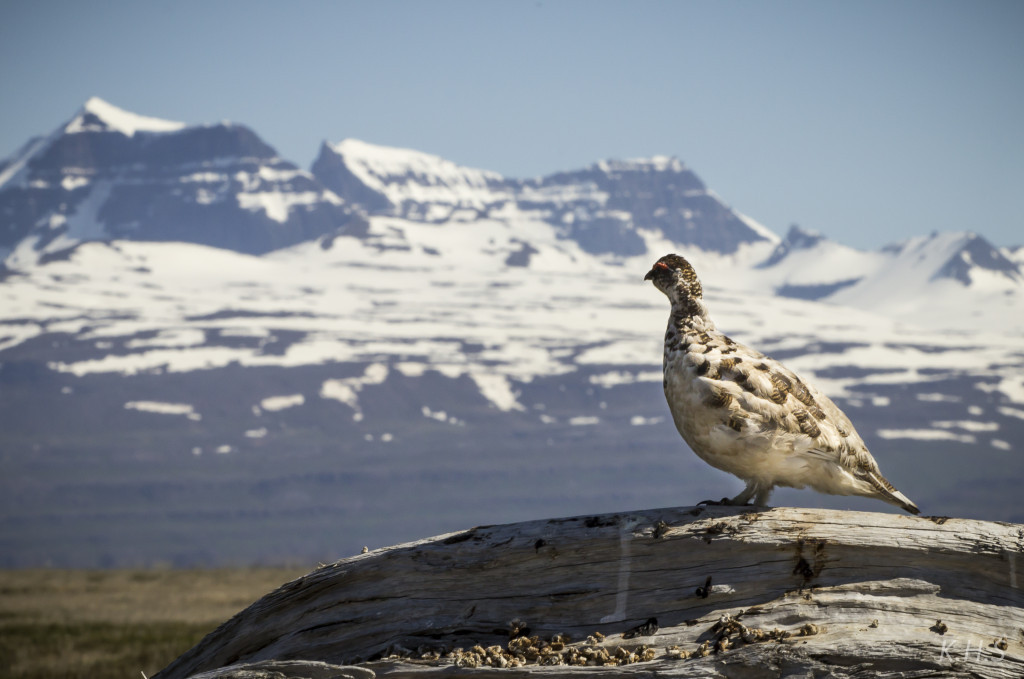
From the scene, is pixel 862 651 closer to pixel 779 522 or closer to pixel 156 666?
pixel 779 522

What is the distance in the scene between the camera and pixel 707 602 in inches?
387

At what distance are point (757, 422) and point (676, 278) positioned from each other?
76.0 inches

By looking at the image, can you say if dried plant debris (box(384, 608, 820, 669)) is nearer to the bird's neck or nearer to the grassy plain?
the bird's neck

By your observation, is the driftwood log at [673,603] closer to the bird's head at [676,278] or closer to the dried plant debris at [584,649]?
the dried plant debris at [584,649]

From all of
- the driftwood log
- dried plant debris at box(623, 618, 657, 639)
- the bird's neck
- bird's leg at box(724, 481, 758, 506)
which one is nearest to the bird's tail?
the driftwood log

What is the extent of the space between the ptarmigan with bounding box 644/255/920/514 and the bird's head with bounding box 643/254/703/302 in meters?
0.04

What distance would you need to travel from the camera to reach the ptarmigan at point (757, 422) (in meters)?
10.1

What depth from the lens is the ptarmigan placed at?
10109mm

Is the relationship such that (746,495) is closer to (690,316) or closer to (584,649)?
(690,316)

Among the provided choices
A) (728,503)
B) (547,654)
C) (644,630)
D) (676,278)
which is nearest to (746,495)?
(728,503)

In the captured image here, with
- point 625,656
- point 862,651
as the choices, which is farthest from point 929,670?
point 625,656

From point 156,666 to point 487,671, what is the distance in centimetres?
1964

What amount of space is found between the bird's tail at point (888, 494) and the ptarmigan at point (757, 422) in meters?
0.01

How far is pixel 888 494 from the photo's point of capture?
10.7 meters
